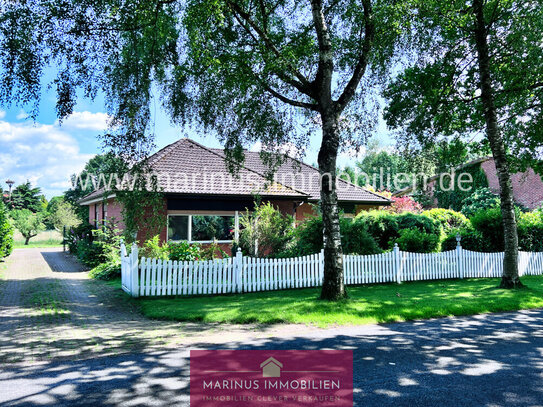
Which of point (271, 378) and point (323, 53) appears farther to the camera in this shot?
point (323, 53)

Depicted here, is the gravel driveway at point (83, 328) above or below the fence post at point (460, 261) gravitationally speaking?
below

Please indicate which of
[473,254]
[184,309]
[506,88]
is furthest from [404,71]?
[184,309]

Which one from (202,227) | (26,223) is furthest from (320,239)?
(26,223)

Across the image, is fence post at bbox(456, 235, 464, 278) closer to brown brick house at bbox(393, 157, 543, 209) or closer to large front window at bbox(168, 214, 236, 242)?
large front window at bbox(168, 214, 236, 242)

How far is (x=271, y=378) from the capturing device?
4941mm

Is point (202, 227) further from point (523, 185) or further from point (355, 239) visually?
point (523, 185)

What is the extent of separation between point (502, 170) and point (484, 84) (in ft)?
10.1

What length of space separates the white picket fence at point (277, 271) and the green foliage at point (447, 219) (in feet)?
11.7

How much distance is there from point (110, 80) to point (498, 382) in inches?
381

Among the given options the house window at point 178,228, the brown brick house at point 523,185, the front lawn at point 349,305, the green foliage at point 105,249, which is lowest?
the front lawn at point 349,305

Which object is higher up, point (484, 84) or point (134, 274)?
point (484, 84)

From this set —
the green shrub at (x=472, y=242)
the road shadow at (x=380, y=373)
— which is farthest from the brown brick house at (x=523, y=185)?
the road shadow at (x=380, y=373)

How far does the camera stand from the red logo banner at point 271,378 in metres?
4.31

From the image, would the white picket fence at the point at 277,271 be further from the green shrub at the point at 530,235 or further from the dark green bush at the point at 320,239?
the green shrub at the point at 530,235
